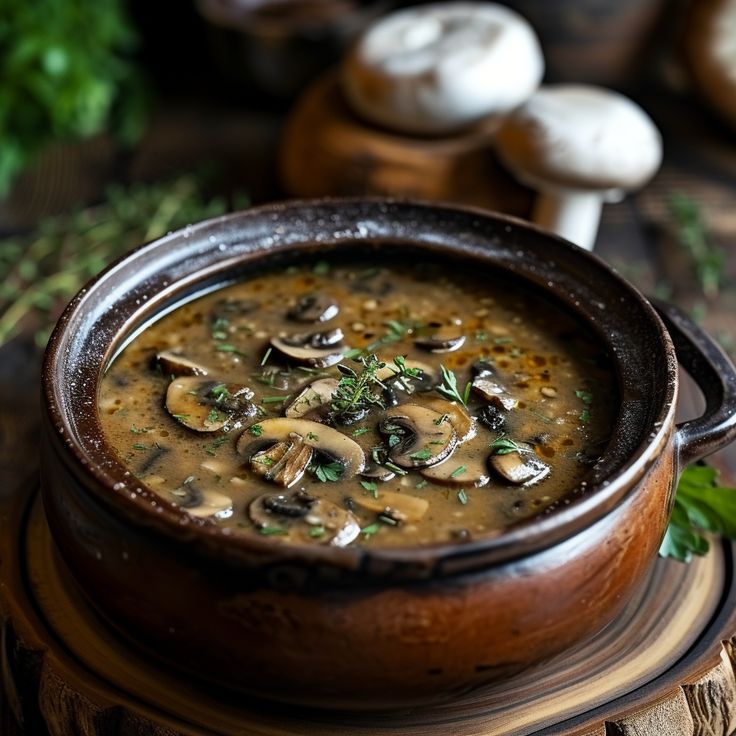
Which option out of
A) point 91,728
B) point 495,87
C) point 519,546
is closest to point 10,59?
point 495,87

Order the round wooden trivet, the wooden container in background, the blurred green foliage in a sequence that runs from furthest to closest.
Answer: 1. the blurred green foliage
2. the wooden container in background
3. the round wooden trivet

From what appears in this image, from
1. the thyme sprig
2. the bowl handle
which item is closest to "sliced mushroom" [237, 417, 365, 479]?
the bowl handle

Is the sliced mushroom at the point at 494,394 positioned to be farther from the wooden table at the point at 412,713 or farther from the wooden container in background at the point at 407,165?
the wooden container in background at the point at 407,165

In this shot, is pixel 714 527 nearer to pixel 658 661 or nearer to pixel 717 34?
pixel 658 661

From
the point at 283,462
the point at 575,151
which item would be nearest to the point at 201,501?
the point at 283,462

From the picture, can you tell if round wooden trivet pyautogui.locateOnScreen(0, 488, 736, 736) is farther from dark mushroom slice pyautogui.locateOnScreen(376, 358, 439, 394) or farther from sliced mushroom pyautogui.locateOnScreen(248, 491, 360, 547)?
dark mushroom slice pyautogui.locateOnScreen(376, 358, 439, 394)
